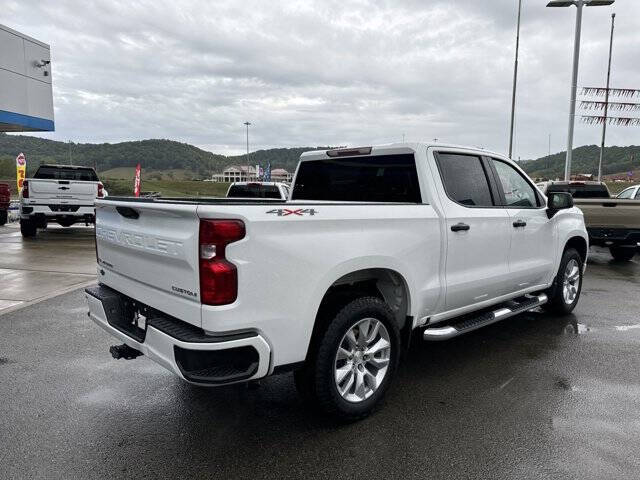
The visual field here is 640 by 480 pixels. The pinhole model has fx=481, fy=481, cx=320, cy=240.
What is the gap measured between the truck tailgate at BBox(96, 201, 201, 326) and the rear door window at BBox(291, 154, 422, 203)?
1.94 meters

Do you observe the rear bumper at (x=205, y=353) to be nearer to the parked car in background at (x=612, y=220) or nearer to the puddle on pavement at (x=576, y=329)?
the puddle on pavement at (x=576, y=329)

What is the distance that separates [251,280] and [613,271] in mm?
8933

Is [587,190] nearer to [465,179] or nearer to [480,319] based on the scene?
[465,179]

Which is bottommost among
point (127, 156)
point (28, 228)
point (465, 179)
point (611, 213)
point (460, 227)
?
point (28, 228)

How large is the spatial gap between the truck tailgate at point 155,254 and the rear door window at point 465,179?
7.32 ft

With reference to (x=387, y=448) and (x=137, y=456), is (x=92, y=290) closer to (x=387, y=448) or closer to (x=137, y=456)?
(x=137, y=456)

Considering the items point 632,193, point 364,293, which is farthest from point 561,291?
point 632,193

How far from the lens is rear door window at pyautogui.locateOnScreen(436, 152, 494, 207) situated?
400 centimetres

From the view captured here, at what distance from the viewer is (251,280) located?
2562 millimetres

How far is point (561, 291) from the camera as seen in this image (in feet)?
18.4

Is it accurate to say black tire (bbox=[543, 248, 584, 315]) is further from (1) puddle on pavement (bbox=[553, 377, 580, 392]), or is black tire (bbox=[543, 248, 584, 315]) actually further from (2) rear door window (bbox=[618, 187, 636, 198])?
(2) rear door window (bbox=[618, 187, 636, 198])

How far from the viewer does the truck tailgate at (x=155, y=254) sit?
8.50 feet

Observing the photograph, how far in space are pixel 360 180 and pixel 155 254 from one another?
6.85 feet

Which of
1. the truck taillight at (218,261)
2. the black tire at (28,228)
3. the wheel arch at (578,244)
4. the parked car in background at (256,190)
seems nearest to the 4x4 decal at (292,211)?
the truck taillight at (218,261)
